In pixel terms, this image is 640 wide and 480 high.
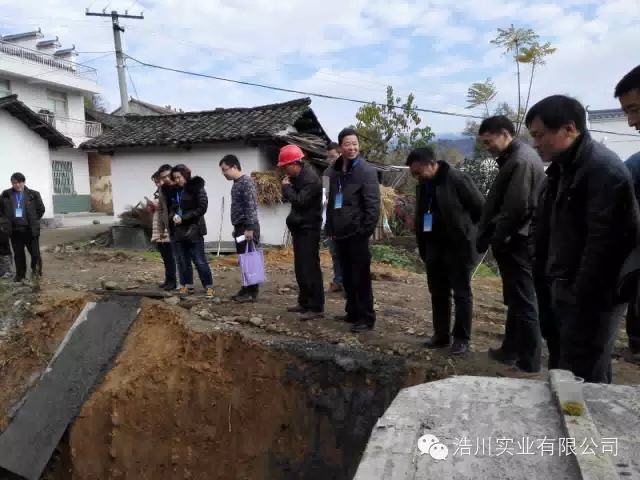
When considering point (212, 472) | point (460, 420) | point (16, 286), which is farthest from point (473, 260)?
point (16, 286)

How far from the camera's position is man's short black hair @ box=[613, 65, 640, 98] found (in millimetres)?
2195

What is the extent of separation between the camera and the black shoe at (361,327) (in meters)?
4.73

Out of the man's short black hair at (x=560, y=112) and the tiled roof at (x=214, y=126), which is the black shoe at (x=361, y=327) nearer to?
the man's short black hair at (x=560, y=112)

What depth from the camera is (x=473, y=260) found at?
396cm

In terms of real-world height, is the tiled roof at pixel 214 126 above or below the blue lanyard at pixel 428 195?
above

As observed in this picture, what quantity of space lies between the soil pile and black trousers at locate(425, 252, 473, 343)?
1.59 feet

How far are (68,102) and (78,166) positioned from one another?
13.4 ft

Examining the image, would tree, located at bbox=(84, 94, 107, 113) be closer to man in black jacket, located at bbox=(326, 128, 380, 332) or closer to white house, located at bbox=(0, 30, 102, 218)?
white house, located at bbox=(0, 30, 102, 218)

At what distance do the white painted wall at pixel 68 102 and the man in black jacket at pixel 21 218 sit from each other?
16.0m

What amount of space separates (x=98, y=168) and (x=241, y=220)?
2079 cm

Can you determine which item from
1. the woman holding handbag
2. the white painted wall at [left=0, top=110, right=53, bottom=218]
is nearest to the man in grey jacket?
the woman holding handbag

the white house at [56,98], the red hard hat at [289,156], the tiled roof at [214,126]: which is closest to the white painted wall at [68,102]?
the white house at [56,98]

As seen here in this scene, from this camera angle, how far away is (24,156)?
16.6 m

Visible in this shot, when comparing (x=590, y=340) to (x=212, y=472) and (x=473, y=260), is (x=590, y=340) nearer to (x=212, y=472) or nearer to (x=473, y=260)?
(x=473, y=260)
